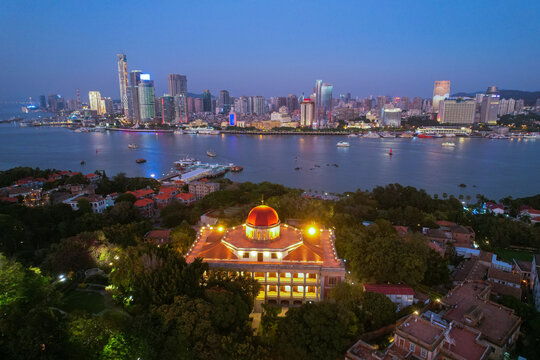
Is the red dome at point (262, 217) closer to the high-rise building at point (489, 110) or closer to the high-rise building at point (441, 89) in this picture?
the high-rise building at point (489, 110)

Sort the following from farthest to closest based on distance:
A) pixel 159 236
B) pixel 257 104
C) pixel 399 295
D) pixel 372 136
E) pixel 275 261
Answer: pixel 257 104 → pixel 372 136 → pixel 159 236 → pixel 275 261 → pixel 399 295

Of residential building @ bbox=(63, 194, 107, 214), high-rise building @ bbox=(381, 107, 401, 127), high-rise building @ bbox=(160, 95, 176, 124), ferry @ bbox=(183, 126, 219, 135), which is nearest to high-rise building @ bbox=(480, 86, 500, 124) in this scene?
high-rise building @ bbox=(381, 107, 401, 127)

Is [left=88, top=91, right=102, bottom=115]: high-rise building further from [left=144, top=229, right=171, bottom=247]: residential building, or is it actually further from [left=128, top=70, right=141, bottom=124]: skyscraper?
[left=144, top=229, right=171, bottom=247]: residential building

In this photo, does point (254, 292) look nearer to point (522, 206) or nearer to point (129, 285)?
point (129, 285)

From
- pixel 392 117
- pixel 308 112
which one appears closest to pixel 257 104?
pixel 308 112

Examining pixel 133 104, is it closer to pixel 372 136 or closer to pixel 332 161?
pixel 372 136

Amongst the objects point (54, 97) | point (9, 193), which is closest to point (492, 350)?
point (9, 193)

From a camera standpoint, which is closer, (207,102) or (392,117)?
(392,117)
